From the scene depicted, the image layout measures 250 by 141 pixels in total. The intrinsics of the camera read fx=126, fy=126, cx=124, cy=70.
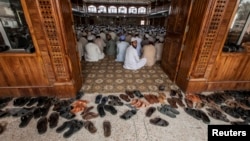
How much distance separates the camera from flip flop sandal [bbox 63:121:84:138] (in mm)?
1743

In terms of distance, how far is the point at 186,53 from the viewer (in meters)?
2.58

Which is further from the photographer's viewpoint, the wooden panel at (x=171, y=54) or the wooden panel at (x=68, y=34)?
the wooden panel at (x=171, y=54)

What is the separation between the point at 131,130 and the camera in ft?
6.06

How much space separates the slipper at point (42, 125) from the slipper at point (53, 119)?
67 mm

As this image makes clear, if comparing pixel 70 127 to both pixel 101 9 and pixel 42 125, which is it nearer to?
pixel 42 125

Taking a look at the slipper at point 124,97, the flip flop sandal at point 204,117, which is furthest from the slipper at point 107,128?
the flip flop sandal at point 204,117

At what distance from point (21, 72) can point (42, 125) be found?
111cm

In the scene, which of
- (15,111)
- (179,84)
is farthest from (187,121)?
(15,111)

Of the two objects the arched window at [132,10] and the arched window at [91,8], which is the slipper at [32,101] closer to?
the arched window at [91,8]

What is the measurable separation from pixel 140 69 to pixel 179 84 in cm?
126

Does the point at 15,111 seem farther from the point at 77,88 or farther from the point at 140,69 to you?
the point at 140,69

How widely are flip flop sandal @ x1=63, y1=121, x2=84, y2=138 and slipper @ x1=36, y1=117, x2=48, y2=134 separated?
13.2 inches

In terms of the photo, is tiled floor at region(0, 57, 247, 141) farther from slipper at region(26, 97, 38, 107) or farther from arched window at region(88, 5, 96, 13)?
arched window at region(88, 5, 96, 13)

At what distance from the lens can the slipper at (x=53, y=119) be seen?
190cm
